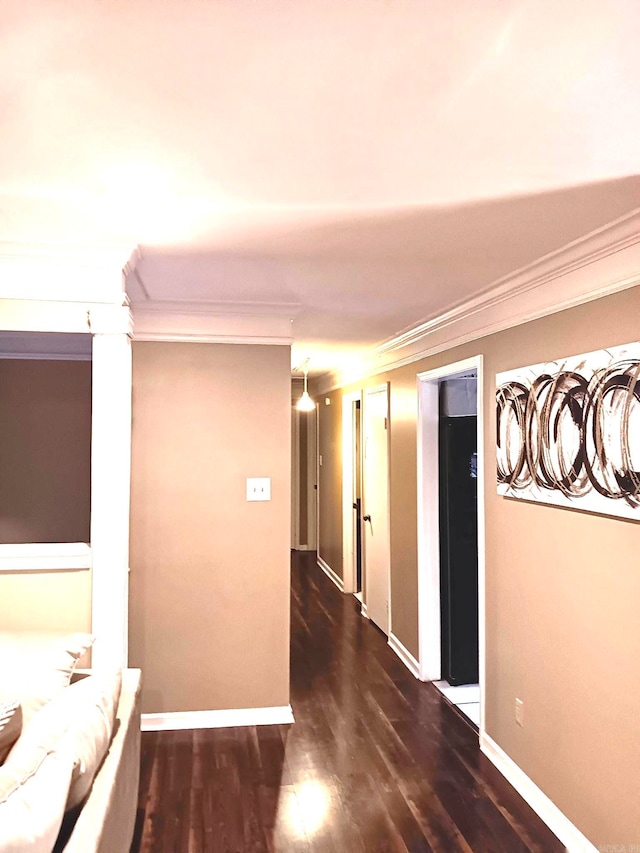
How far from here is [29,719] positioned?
76.2 inches

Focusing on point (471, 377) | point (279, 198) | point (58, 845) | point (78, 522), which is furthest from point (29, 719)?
point (471, 377)

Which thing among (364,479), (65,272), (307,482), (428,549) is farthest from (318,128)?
(307,482)

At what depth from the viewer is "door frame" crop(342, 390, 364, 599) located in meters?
6.55

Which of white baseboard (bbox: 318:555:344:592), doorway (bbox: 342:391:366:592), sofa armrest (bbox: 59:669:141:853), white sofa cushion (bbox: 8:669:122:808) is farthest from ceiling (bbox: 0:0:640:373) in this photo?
white baseboard (bbox: 318:555:344:592)

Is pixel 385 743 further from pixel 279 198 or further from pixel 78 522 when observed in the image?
pixel 279 198

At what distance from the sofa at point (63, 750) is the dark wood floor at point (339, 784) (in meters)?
0.66

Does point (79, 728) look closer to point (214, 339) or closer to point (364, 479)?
point (214, 339)

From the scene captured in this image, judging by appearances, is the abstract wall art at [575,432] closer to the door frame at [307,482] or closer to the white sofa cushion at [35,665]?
the white sofa cushion at [35,665]

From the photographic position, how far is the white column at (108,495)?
258 cm

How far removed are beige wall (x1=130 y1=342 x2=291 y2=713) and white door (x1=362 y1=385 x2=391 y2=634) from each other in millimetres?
1689

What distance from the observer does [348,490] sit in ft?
21.9

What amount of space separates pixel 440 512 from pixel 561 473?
5.73 ft

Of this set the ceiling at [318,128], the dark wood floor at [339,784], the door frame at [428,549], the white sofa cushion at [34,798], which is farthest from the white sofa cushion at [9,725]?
the door frame at [428,549]

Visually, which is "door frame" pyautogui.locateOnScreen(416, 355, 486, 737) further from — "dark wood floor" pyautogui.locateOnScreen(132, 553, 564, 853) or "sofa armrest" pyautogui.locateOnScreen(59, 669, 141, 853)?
"sofa armrest" pyautogui.locateOnScreen(59, 669, 141, 853)
